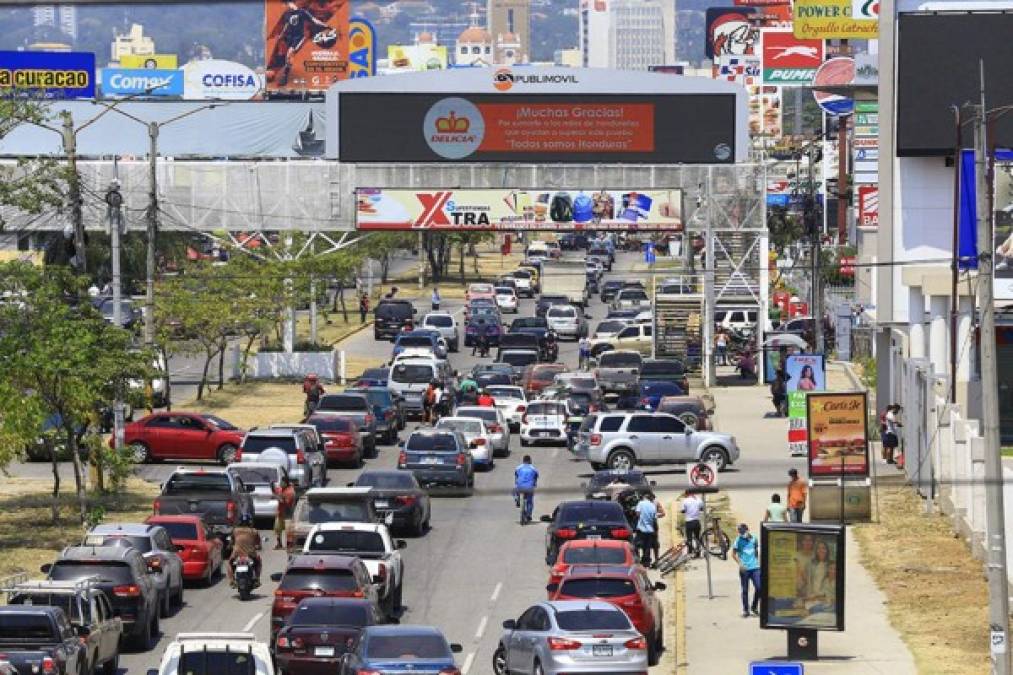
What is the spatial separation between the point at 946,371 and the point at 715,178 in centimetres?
1807

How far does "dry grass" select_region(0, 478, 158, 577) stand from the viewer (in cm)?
3778

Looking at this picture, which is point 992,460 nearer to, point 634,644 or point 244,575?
point 634,644

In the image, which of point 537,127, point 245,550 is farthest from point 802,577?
point 537,127

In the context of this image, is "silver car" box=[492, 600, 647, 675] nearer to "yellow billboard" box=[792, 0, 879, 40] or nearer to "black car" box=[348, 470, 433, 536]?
"black car" box=[348, 470, 433, 536]

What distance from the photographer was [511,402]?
59.0m

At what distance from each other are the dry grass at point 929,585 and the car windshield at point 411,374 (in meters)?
18.4

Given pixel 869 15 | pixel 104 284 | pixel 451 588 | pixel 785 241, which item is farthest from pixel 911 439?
pixel 869 15

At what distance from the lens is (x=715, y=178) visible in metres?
70.9

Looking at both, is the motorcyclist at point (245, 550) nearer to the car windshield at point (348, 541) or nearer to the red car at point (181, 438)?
the car windshield at point (348, 541)

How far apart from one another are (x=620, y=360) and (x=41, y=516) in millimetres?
29776

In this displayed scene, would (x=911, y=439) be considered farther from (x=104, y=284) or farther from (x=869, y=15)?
(x=869, y=15)

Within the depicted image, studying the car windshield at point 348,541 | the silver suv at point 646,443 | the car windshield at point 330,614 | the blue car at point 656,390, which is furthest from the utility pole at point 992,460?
the blue car at point 656,390

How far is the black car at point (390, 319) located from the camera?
84.3 metres

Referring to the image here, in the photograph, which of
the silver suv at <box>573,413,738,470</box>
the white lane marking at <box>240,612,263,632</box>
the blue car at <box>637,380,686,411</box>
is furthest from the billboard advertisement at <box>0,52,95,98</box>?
the white lane marking at <box>240,612,263,632</box>
